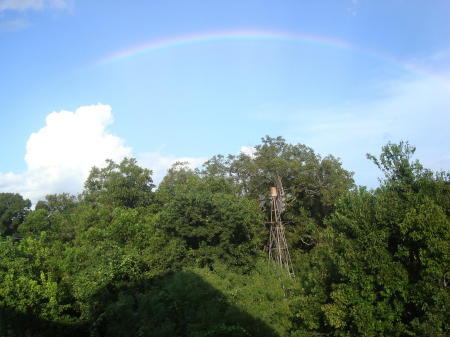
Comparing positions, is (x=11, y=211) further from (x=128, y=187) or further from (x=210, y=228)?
(x=210, y=228)

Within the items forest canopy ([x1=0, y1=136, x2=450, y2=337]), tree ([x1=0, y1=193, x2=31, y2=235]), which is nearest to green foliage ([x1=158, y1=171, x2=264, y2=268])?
forest canopy ([x1=0, y1=136, x2=450, y2=337])

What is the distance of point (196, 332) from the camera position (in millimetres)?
11562

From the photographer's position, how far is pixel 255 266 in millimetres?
19141

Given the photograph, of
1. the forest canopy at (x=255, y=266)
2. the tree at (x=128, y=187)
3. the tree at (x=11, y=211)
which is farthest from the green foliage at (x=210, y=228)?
the tree at (x=11, y=211)

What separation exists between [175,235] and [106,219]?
1011 centimetres

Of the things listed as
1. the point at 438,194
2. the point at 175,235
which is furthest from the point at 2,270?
the point at 438,194

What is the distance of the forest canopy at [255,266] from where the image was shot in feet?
31.9

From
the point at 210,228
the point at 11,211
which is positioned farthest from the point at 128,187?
the point at 11,211

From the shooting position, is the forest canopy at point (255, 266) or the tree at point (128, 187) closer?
the forest canopy at point (255, 266)

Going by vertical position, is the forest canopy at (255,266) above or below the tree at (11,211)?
below

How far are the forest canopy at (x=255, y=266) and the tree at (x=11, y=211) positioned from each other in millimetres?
30538

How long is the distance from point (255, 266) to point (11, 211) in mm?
46689

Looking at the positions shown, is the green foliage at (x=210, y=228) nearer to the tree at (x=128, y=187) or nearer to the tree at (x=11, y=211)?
the tree at (x=128, y=187)

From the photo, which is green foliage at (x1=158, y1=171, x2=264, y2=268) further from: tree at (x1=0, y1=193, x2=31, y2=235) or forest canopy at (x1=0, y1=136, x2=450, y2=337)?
tree at (x1=0, y1=193, x2=31, y2=235)
